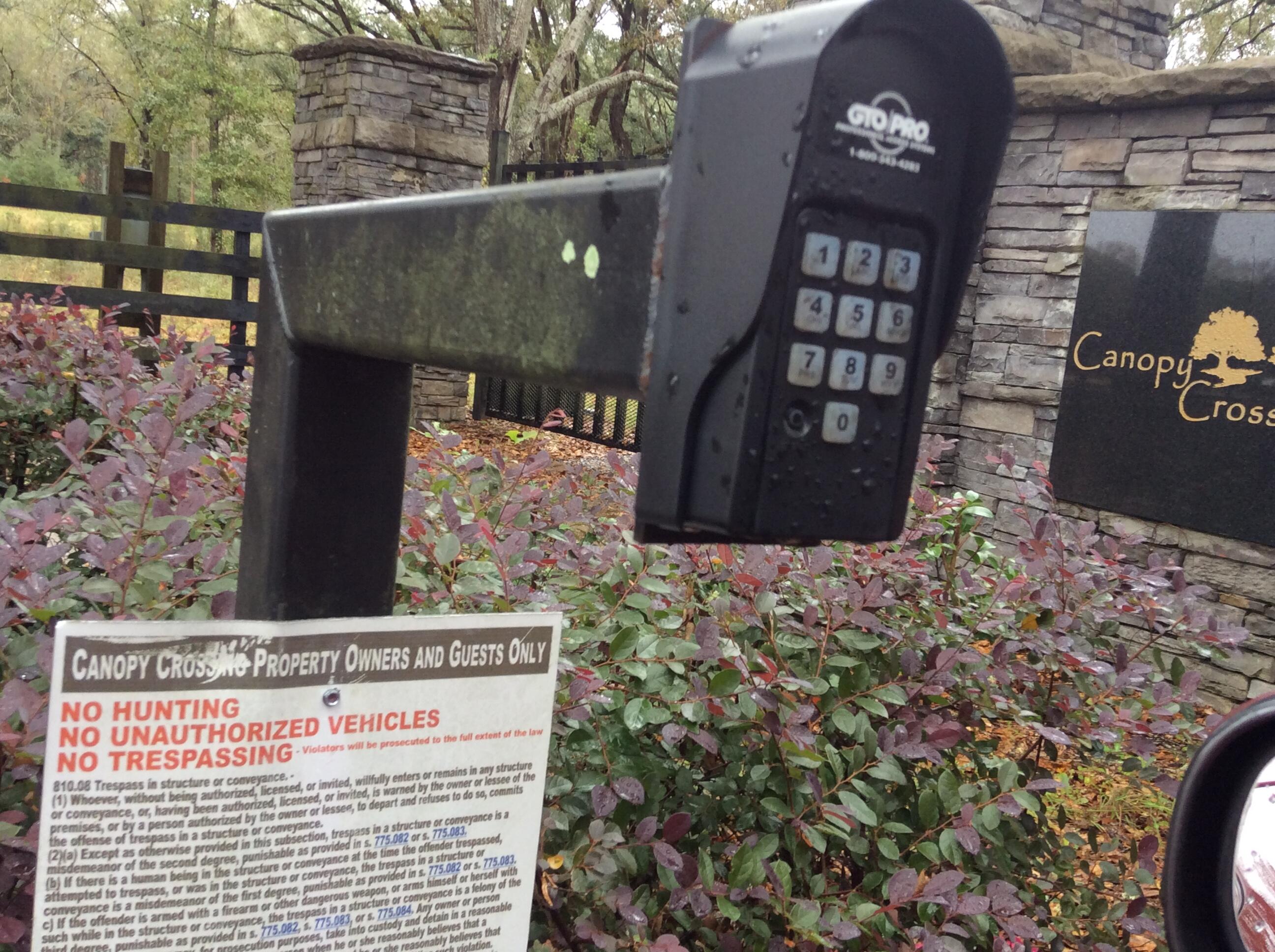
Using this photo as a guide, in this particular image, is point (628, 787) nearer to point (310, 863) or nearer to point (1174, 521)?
point (310, 863)

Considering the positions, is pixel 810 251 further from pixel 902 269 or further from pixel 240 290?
pixel 240 290

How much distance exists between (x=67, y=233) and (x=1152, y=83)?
27.6 m

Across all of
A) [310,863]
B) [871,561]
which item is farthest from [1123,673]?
[310,863]

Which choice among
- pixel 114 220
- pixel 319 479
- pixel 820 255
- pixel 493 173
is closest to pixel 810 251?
pixel 820 255

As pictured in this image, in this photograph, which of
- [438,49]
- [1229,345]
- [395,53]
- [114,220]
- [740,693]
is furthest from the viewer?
[438,49]

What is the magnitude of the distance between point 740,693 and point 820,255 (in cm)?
103

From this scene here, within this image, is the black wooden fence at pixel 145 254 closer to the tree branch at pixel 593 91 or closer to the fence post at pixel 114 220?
the fence post at pixel 114 220

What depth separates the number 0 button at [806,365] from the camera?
0.56m

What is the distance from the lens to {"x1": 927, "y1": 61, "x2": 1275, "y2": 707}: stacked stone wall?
15.3 feet

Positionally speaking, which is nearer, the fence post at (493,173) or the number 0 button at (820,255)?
the number 0 button at (820,255)

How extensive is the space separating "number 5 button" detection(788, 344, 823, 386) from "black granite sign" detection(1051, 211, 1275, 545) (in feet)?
15.9

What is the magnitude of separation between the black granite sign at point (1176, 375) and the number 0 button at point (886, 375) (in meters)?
4.78

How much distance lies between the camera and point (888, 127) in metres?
0.56

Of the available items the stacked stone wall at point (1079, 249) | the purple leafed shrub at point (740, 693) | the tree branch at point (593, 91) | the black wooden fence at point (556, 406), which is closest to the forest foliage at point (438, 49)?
the tree branch at point (593, 91)
